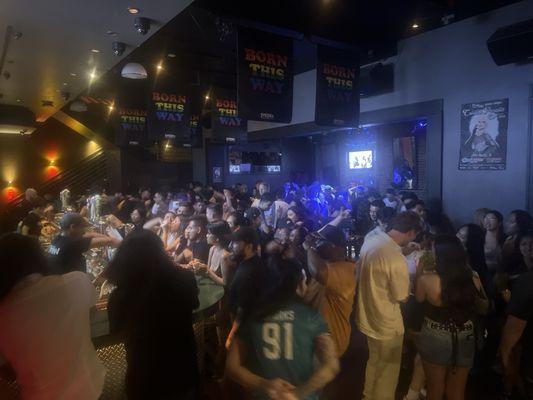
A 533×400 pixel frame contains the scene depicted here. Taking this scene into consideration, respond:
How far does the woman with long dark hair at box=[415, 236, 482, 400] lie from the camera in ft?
8.45

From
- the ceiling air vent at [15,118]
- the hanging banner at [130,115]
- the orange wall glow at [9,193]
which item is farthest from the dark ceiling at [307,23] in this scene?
the orange wall glow at [9,193]

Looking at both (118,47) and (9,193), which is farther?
(9,193)

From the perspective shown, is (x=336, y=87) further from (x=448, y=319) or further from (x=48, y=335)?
(x=48, y=335)

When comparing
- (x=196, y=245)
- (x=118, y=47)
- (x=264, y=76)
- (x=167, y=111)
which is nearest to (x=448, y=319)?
(x=196, y=245)

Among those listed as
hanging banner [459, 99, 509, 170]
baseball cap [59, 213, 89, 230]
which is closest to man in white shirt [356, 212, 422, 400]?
baseball cap [59, 213, 89, 230]

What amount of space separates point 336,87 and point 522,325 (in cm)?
462

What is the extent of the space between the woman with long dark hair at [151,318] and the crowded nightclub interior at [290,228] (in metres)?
0.01

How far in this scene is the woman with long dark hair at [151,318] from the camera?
1.97 m

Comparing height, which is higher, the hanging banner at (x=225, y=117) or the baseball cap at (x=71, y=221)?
the hanging banner at (x=225, y=117)

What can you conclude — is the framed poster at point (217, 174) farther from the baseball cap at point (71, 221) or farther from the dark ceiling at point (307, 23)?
the baseball cap at point (71, 221)

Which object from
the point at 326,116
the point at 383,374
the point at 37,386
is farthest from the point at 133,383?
the point at 326,116

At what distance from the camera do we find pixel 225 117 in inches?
360

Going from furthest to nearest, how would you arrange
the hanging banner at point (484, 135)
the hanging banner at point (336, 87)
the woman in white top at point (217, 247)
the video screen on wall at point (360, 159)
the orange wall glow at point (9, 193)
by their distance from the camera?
the orange wall glow at point (9, 193), the video screen on wall at point (360, 159), the hanging banner at point (336, 87), the hanging banner at point (484, 135), the woman in white top at point (217, 247)

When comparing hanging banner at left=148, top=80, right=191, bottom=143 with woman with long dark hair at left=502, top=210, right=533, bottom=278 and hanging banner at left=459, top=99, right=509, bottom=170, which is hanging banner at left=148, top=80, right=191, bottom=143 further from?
woman with long dark hair at left=502, top=210, right=533, bottom=278
